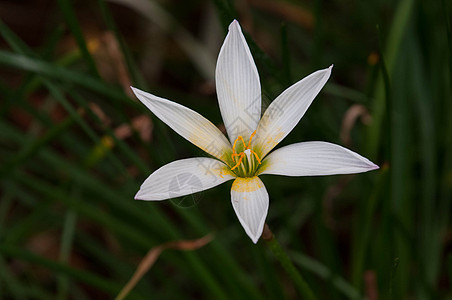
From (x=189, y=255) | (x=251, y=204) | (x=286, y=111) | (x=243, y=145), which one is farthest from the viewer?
(x=189, y=255)

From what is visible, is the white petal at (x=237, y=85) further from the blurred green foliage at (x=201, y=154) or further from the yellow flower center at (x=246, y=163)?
the blurred green foliage at (x=201, y=154)

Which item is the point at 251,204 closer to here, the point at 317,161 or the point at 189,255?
the point at 317,161

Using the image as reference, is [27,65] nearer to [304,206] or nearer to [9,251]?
[9,251]

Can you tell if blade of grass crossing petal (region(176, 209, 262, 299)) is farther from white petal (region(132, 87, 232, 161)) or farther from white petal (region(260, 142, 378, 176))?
white petal (region(260, 142, 378, 176))

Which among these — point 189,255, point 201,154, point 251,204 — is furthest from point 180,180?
point 189,255

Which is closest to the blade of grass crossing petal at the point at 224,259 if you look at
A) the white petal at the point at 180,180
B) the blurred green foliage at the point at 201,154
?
the blurred green foliage at the point at 201,154

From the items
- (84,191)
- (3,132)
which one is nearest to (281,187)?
(84,191)
